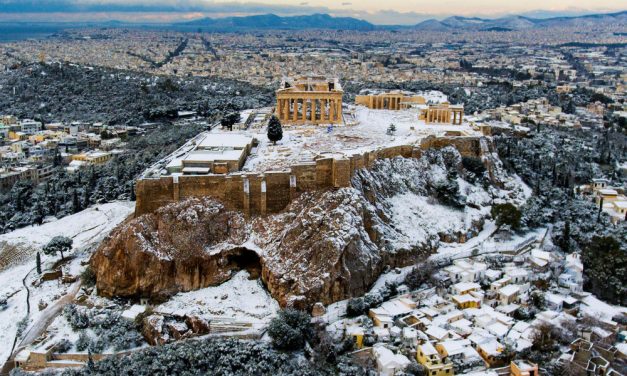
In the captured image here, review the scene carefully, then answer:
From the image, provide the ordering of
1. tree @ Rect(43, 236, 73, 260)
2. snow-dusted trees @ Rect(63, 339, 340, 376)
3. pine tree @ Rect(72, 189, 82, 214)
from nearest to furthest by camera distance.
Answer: snow-dusted trees @ Rect(63, 339, 340, 376), tree @ Rect(43, 236, 73, 260), pine tree @ Rect(72, 189, 82, 214)

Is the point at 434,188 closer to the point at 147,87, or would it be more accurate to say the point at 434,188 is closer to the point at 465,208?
the point at 465,208

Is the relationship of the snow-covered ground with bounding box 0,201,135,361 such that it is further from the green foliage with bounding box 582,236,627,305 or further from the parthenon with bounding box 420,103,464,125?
the green foliage with bounding box 582,236,627,305

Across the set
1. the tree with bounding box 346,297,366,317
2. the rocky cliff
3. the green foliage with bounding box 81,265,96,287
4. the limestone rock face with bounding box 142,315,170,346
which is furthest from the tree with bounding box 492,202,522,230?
the green foliage with bounding box 81,265,96,287

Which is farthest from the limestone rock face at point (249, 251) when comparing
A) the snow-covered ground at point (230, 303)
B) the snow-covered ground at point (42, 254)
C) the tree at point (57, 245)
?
the tree at point (57, 245)

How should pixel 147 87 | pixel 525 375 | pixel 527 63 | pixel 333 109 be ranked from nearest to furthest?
pixel 525 375
pixel 333 109
pixel 147 87
pixel 527 63

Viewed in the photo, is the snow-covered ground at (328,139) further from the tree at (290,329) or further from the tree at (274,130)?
the tree at (290,329)

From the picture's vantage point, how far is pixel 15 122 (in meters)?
71.0

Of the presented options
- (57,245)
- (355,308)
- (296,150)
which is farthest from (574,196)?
(57,245)

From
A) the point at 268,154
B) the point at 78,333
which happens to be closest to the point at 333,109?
the point at 268,154

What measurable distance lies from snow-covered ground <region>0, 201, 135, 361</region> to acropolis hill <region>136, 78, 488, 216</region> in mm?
5935

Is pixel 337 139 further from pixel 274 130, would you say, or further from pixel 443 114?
pixel 443 114

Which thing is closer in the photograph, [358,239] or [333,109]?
[358,239]

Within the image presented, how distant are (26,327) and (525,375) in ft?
73.8

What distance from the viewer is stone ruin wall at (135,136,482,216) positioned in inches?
1296
